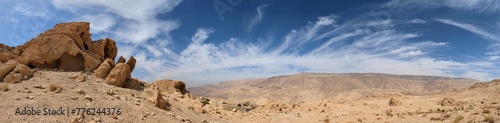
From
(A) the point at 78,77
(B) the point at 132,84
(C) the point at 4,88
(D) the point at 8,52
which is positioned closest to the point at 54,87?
(C) the point at 4,88

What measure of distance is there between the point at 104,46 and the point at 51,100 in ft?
38.1

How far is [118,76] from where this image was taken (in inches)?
744

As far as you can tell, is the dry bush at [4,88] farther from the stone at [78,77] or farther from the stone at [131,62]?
the stone at [131,62]

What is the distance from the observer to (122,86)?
19578 millimetres

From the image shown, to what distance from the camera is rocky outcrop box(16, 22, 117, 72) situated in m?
19.5

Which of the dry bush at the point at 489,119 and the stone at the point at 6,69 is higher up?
the stone at the point at 6,69

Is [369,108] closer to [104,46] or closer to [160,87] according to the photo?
[160,87]

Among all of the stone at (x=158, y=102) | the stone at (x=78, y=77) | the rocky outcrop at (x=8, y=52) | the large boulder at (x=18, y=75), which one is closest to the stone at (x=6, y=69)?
the large boulder at (x=18, y=75)

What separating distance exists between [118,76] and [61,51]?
4.16 metres

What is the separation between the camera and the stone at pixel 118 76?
18.6m

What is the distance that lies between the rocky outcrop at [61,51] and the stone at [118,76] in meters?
2.24

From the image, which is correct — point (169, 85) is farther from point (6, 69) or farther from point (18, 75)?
point (6, 69)

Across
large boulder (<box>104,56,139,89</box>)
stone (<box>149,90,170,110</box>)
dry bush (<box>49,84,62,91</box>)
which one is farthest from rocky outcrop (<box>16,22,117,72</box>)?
stone (<box>149,90,170,110</box>)

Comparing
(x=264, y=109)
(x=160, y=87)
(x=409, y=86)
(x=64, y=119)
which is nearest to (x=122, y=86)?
(x=160, y=87)
